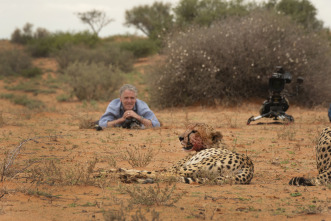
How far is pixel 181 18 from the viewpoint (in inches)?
1027

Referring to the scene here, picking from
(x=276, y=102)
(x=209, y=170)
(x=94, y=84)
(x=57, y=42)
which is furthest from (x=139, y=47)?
(x=209, y=170)

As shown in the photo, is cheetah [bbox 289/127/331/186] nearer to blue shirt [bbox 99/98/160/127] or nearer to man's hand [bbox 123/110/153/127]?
man's hand [bbox 123/110/153/127]

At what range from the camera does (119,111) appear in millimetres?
8828

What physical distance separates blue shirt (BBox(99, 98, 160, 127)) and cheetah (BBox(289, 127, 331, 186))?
4.52 metres

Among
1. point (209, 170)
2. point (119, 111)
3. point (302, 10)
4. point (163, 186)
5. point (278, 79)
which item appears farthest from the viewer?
point (302, 10)

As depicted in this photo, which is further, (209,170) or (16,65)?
(16,65)

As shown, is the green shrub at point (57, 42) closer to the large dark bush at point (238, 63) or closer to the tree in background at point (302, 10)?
the tree in background at point (302, 10)

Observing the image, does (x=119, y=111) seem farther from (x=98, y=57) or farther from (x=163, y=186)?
(x=98, y=57)

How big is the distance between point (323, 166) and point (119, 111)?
488 cm

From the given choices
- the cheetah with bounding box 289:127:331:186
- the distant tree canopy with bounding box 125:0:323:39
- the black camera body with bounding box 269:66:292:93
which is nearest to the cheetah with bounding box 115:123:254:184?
the cheetah with bounding box 289:127:331:186

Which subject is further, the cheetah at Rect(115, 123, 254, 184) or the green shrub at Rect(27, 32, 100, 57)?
the green shrub at Rect(27, 32, 100, 57)

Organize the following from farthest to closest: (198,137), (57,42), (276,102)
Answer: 1. (57,42)
2. (276,102)
3. (198,137)

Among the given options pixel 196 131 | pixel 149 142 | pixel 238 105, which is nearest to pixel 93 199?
pixel 196 131

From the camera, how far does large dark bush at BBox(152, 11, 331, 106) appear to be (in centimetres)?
1456
